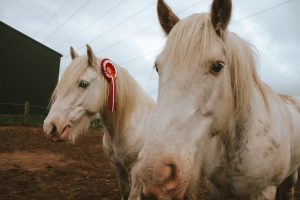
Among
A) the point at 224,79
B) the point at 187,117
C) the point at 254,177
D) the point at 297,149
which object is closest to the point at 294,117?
the point at 297,149

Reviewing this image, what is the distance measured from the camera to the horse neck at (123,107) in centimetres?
342

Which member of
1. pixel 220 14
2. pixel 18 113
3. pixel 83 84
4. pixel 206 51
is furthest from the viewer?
pixel 18 113

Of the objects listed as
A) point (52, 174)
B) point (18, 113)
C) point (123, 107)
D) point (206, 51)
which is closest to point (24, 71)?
point (18, 113)

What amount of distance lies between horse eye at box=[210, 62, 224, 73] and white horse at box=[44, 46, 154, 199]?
6.63 feet

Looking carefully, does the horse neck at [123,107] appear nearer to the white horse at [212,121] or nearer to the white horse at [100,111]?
the white horse at [100,111]

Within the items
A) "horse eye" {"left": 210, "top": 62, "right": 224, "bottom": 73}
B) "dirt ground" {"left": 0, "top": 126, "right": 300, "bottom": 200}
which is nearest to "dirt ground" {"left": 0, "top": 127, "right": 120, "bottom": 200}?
"dirt ground" {"left": 0, "top": 126, "right": 300, "bottom": 200}

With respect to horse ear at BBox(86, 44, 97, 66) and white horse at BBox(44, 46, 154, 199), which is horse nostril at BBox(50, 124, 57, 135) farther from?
horse ear at BBox(86, 44, 97, 66)

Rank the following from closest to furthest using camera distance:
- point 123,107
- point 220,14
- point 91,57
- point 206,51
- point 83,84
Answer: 1. point 206,51
2. point 220,14
3. point 83,84
4. point 91,57
5. point 123,107

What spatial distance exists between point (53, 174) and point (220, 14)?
17.5 feet

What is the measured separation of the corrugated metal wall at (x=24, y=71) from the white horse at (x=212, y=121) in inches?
646

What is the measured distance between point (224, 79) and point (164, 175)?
2.74 feet

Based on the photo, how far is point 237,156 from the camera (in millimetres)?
2002

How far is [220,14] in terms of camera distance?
5.37 ft

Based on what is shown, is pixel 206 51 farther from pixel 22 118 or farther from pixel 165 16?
pixel 22 118
